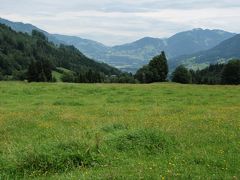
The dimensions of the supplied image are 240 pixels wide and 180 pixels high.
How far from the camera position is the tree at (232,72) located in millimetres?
90125

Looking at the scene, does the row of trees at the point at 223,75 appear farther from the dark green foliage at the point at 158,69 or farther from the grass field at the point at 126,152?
the grass field at the point at 126,152

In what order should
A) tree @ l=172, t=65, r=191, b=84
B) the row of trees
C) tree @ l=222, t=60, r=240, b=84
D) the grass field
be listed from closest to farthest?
1. the grass field
2. tree @ l=222, t=60, r=240, b=84
3. the row of trees
4. tree @ l=172, t=65, r=191, b=84

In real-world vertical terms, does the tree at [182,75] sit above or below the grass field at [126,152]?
above

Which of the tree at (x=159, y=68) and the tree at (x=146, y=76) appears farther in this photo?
the tree at (x=146, y=76)

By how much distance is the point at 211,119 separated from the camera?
60.9 ft

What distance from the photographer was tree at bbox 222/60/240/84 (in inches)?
3548

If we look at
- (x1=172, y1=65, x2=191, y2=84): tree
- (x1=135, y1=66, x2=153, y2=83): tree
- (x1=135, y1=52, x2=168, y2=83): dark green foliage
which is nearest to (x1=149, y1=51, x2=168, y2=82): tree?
(x1=135, y1=52, x2=168, y2=83): dark green foliage

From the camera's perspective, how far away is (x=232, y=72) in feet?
299

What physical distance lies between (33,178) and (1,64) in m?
181

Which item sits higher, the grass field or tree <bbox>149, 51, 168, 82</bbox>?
tree <bbox>149, 51, 168, 82</bbox>

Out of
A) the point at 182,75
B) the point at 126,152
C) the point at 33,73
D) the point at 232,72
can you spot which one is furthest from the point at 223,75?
the point at 126,152

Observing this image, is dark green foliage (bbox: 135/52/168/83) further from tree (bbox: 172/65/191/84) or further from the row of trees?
the row of trees

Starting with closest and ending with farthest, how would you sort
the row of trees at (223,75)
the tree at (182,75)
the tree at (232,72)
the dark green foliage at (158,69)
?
the tree at (232,72) < the row of trees at (223,75) < the dark green foliage at (158,69) < the tree at (182,75)

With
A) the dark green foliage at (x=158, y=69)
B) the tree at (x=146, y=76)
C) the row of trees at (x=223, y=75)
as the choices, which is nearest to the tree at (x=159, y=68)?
the dark green foliage at (x=158, y=69)
